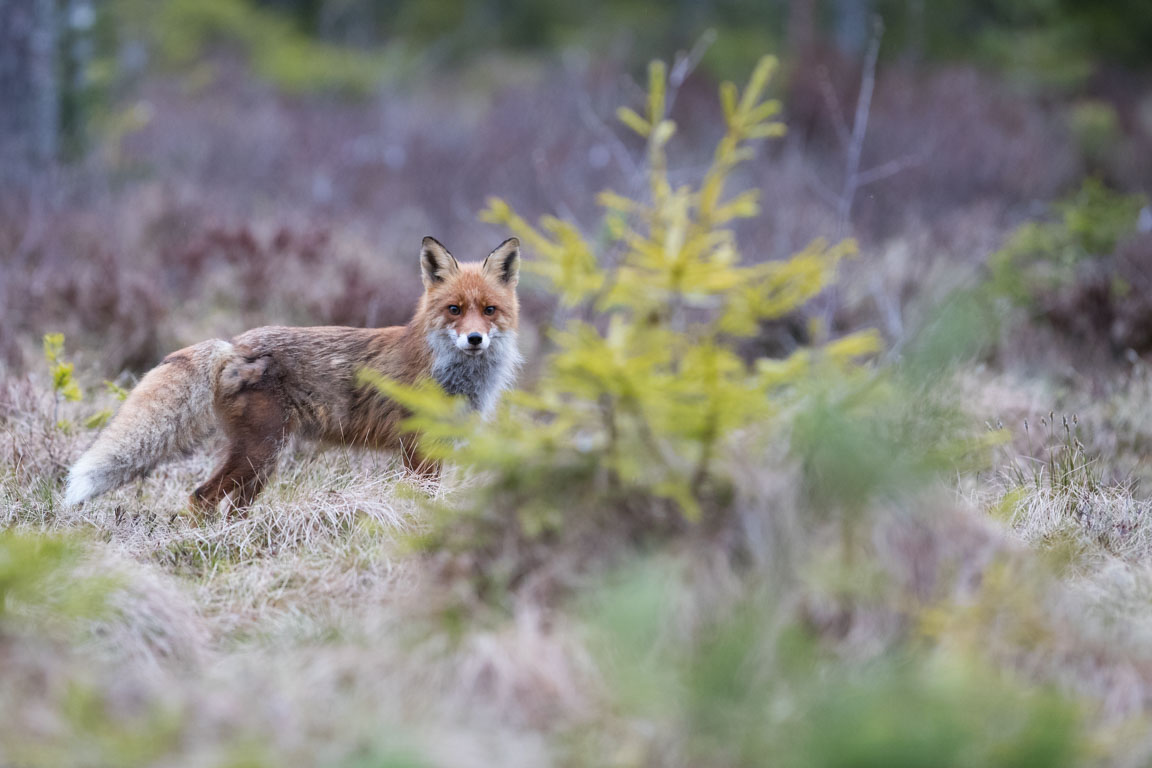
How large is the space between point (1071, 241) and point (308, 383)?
24.5 ft

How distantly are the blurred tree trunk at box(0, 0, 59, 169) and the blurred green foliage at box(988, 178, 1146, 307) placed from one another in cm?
999

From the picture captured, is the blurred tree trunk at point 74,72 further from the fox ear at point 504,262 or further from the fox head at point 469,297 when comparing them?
the fox ear at point 504,262

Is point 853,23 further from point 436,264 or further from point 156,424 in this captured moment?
point 156,424

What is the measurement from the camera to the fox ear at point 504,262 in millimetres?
5160

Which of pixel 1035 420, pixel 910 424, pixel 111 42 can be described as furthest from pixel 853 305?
pixel 111 42

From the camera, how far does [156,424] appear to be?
4383mm

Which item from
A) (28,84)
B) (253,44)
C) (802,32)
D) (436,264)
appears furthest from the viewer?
(253,44)

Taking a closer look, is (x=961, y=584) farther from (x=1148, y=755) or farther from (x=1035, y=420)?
(x=1035, y=420)

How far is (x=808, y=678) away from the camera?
251 cm

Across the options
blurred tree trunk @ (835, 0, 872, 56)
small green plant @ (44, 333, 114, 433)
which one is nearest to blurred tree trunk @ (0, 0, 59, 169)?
small green plant @ (44, 333, 114, 433)

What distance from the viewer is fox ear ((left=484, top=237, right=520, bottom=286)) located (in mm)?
5160

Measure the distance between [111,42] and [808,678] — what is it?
1732 centimetres

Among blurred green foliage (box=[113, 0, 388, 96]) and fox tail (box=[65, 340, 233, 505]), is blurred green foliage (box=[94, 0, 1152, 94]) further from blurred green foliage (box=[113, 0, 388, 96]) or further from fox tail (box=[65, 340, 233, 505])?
fox tail (box=[65, 340, 233, 505])

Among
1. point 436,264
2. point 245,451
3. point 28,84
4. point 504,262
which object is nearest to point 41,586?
point 245,451
